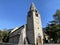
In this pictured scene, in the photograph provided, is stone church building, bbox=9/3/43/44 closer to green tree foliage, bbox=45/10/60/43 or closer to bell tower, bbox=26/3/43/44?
bell tower, bbox=26/3/43/44

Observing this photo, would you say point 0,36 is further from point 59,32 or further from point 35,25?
point 59,32

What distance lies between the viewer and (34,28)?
41438 mm

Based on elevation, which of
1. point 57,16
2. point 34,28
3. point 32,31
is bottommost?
point 32,31

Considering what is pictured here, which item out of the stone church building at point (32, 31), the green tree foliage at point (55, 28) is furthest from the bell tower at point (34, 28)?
the green tree foliage at point (55, 28)

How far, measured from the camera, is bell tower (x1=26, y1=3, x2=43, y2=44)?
1615 inches

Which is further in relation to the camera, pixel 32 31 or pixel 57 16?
pixel 57 16

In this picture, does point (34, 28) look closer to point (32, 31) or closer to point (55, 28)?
point (32, 31)

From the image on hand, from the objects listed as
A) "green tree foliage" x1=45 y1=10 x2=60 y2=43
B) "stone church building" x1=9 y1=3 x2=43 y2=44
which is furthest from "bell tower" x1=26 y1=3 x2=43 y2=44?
"green tree foliage" x1=45 y1=10 x2=60 y2=43

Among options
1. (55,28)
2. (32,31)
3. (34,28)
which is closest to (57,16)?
(55,28)

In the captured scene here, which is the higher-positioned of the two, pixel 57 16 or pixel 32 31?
pixel 57 16

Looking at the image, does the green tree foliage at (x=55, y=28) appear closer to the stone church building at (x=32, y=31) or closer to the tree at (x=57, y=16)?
the tree at (x=57, y=16)

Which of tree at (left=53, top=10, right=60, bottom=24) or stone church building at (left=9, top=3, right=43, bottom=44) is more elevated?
tree at (left=53, top=10, right=60, bottom=24)

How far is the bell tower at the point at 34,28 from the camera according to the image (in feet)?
135

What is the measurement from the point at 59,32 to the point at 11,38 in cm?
1887
